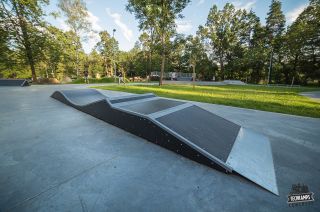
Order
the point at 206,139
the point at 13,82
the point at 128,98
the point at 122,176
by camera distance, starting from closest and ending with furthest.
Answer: the point at 122,176
the point at 206,139
the point at 128,98
the point at 13,82

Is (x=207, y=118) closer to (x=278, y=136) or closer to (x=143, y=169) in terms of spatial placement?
(x=278, y=136)

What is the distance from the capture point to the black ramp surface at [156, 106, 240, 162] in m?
2.30

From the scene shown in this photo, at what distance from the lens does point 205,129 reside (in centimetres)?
289

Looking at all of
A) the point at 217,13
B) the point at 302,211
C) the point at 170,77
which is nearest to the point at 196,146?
the point at 302,211

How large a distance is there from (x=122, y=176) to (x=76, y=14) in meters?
28.9

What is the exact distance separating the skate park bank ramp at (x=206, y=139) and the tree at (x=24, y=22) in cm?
2045

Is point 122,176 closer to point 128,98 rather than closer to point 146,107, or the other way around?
point 146,107

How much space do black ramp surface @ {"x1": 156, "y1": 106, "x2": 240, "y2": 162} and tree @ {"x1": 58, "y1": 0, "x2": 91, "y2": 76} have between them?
2634cm

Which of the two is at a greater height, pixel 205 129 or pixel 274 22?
pixel 274 22

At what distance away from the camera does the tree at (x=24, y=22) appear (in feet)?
52.7

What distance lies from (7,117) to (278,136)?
7040 millimetres

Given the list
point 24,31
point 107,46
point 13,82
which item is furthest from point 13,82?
point 107,46

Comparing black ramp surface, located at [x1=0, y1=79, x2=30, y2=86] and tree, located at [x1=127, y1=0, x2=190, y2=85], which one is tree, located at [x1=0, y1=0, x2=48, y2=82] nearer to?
black ramp surface, located at [x1=0, y1=79, x2=30, y2=86]

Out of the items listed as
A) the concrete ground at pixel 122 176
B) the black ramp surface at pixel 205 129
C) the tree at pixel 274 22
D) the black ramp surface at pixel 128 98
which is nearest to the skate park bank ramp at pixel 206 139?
the black ramp surface at pixel 205 129
